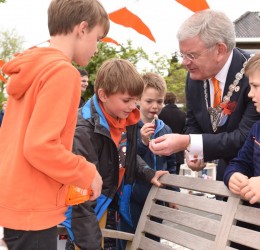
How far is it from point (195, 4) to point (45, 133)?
1828mm

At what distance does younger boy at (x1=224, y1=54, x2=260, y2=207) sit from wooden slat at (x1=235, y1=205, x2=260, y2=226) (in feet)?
0.15

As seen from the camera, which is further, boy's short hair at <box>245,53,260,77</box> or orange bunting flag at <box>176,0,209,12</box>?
orange bunting flag at <box>176,0,209,12</box>

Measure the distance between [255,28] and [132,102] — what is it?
28.1 meters

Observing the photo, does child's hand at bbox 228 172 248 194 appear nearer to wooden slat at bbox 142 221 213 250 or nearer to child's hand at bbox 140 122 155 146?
wooden slat at bbox 142 221 213 250

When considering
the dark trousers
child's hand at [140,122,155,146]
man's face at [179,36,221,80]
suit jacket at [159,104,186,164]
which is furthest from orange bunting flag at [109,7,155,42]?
suit jacket at [159,104,186,164]

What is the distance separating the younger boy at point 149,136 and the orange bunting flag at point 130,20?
351 mm

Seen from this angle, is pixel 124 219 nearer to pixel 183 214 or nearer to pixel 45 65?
pixel 183 214

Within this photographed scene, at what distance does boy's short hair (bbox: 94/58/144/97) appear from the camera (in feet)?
7.06

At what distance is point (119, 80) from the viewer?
2150 mm

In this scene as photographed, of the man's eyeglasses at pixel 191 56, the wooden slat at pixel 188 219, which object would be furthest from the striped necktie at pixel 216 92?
the wooden slat at pixel 188 219

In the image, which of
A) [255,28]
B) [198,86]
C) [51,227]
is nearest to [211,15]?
[198,86]

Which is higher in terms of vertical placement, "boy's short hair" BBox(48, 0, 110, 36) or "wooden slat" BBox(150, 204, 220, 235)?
"boy's short hair" BBox(48, 0, 110, 36)

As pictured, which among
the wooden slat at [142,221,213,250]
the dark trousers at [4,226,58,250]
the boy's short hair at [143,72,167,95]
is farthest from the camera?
the boy's short hair at [143,72,167,95]

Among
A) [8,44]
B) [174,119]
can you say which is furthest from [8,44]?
[174,119]
